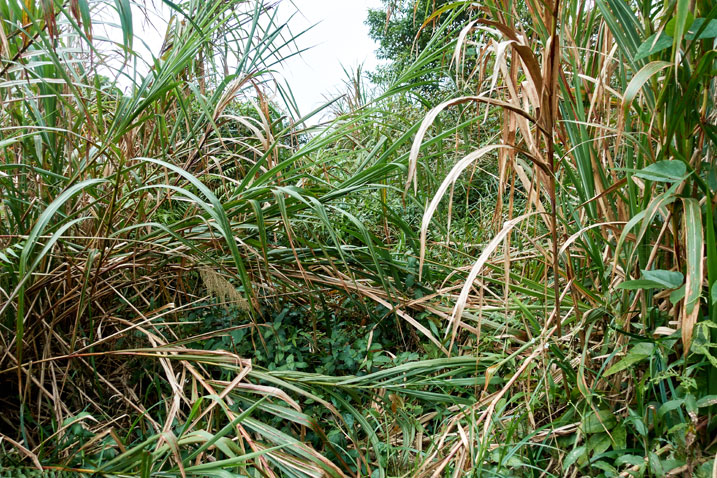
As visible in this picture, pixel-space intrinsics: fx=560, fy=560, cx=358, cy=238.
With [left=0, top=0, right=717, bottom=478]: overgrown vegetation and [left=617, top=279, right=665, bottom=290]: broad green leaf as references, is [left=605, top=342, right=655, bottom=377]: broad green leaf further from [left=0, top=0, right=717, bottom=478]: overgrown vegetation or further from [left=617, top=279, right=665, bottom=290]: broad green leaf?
[left=617, top=279, right=665, bottom=290]: broad green leaf

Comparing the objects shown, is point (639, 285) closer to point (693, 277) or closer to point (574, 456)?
point (693, 277)

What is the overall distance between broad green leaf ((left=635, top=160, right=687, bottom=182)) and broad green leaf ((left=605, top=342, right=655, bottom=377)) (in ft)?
0.97

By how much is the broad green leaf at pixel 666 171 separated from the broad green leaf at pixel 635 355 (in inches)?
11.6

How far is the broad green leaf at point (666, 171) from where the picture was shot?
874 millimetres

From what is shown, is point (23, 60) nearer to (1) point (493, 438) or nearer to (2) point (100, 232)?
(2) point (100, 232)

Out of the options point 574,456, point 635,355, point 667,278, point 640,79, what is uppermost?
point 640,79

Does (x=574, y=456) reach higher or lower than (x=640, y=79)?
lower

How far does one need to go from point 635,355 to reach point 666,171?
32 cm

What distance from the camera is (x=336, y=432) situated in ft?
4.17

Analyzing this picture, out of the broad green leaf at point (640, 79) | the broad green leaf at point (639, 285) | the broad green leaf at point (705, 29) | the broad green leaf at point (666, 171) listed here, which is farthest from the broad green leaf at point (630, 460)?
the broad green leaf at point (705, 29)

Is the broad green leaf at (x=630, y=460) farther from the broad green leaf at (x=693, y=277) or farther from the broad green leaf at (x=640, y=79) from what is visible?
the broad green leaf at (x=640, y=79)

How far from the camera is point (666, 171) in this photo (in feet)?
2.91

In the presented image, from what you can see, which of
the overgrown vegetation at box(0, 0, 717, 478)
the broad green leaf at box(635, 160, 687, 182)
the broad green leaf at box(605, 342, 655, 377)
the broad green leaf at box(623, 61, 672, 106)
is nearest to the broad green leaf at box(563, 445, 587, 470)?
the overgrown vegetation at box(0, 0, 717, 478)

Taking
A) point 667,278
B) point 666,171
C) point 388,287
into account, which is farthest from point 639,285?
point 388,287
